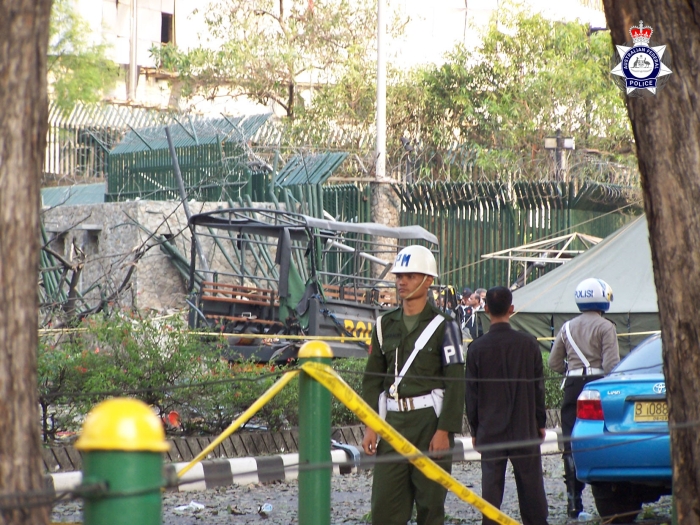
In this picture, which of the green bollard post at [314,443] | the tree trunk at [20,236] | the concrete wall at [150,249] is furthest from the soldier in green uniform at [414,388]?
the concrete wall at [150,249]

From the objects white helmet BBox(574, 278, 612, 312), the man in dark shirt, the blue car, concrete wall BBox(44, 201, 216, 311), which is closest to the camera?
the man in dark shirt

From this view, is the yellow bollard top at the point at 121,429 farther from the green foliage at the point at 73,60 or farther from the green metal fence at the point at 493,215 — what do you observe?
the green foliage at the point at 73,60

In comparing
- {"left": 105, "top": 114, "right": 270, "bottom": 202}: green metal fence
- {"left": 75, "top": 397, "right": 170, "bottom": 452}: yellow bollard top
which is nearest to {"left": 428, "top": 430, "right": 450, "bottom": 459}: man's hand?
{"left": 75, "top": 397, "right": 170, "bottom": 452}: yellow bollard top

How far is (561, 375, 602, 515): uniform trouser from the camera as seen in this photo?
7.82 metres

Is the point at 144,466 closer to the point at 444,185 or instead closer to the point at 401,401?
the point at 401,401

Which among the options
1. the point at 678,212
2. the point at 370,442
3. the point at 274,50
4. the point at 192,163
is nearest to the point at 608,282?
the point at 192,163

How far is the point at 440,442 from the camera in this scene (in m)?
5.83

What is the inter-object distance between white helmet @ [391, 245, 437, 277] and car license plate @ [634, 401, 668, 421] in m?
1.69

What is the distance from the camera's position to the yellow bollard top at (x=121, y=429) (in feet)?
7.27

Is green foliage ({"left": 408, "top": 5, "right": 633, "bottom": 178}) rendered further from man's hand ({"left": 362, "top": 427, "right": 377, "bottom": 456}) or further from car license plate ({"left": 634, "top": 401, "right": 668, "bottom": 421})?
man's hand ({"left": 362, "top": 427, "right": 377, "bottom": 456})

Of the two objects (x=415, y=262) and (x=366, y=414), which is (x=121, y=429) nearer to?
(x=366, y=414)

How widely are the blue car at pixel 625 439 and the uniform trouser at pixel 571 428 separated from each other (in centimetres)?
41

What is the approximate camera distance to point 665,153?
4703 millimetres

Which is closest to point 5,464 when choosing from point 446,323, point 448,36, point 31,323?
point 31,323
